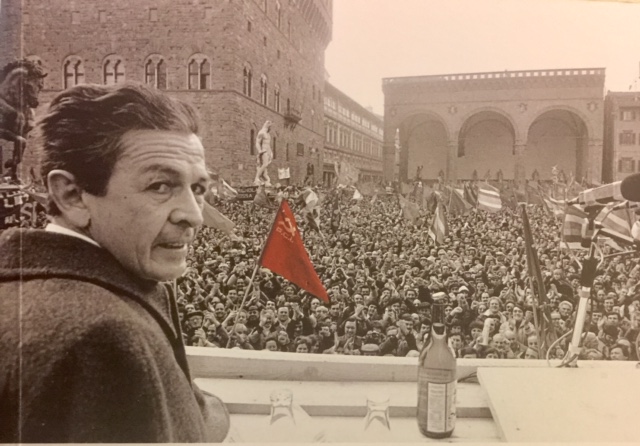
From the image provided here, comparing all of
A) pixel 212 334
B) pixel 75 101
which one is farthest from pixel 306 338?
pixel 75 101

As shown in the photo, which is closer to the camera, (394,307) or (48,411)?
(48,411)

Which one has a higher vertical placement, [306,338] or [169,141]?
[169,141]

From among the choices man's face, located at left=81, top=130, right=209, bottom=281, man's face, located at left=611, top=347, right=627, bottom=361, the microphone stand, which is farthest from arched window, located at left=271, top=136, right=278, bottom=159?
man's face, located at left=611, top=347, right=627, bottom=361

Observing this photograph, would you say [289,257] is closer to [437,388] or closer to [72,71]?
[437,388]

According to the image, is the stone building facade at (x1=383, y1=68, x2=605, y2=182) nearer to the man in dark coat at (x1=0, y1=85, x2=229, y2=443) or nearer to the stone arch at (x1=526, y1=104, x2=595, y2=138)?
the stone arch at (x1=526, y1=104, x2=595, y2=138)

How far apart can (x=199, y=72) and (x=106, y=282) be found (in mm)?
1160

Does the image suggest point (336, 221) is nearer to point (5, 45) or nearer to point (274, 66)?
point (274, 66)

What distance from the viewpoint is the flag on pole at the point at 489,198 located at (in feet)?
8.25

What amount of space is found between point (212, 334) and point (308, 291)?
46 cm

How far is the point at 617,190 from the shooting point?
2.25 metres

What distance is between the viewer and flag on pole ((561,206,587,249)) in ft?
7.61

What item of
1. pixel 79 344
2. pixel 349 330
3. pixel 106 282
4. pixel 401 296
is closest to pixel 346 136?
pixel 401 296

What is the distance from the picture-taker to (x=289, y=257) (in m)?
2.22

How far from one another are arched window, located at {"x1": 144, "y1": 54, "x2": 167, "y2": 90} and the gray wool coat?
876mm
